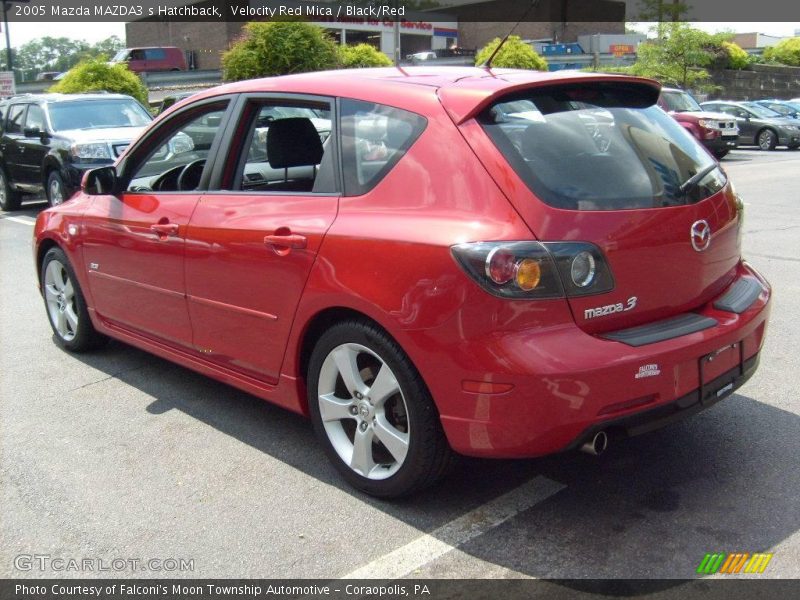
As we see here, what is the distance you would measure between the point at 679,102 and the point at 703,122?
137 cm

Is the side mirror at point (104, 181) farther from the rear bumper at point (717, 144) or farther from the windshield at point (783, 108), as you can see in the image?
the windshield at point (783, 108)

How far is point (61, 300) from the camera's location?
231 inches

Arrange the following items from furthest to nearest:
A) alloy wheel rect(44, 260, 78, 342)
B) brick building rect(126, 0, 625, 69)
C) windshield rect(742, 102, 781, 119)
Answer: brick building rect(126, 0, 625, 69) < windshield rect(742, 102, 781, 119) < alloy wheel rect(44, 260, 78, 342)

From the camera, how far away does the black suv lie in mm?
12367

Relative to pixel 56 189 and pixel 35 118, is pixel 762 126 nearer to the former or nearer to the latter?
pixel 35 118

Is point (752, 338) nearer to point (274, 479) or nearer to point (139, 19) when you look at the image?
point (274, 479)

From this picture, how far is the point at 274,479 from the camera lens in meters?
3.91

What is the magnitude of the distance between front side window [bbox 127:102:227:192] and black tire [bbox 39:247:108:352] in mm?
1011

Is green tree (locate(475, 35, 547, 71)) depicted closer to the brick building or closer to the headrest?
the headrest

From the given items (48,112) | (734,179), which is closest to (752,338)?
(48,112)

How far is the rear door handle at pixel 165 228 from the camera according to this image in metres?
4.40

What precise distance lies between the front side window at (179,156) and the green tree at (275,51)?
17520mm

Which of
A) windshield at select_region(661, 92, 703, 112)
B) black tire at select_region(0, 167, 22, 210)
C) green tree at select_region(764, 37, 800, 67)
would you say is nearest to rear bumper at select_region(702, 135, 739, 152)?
windshield at select_region(661, 92, 703, 112)

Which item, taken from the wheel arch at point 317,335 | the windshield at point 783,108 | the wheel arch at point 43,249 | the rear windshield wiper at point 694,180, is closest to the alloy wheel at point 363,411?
the wheel arch at point 317,335
